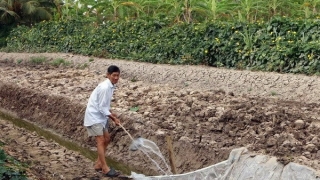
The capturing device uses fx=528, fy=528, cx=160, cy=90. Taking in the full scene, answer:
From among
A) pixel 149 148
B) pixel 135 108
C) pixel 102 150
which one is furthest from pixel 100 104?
pixel 135 108

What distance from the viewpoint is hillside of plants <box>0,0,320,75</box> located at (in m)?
13.1

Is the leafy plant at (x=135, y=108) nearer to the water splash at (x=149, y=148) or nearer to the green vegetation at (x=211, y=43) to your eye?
the water splash at (x=149, y=148)

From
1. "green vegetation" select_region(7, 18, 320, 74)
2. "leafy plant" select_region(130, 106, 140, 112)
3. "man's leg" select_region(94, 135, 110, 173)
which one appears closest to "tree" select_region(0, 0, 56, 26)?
"green vegetation" select_region(7, 18, 320, 74)

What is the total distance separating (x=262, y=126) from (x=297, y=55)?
172 inches

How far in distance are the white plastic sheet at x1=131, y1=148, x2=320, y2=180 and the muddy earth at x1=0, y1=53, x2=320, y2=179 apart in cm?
22

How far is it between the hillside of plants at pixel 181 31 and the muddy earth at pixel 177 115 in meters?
0.74

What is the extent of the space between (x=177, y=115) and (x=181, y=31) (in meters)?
7.06

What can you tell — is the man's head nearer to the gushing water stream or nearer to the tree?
the gushing water stream

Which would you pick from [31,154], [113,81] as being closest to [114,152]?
[31,154]

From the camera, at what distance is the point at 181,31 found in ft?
54.7

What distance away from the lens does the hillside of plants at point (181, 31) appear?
13.1 m

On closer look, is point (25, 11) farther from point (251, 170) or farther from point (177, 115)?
point (251, 170)

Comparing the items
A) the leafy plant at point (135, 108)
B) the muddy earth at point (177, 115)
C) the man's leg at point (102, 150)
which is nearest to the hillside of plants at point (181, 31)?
the muddy earth at point (177, 115)

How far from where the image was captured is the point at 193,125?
30.6 feet
